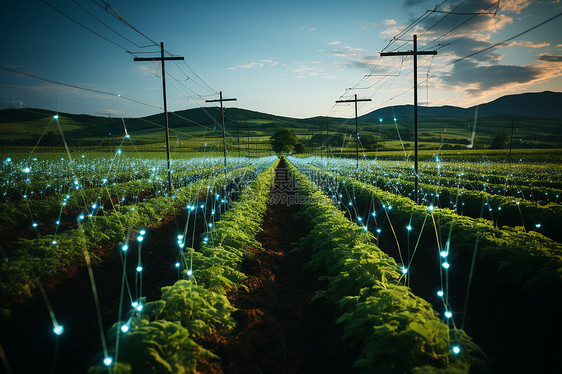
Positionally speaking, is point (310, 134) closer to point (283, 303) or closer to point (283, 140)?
point (283, 140)

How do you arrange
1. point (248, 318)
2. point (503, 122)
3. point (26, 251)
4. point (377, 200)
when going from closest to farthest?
point (248, 318) → point (26, 251) → point (377, 200) → point (503, 122)

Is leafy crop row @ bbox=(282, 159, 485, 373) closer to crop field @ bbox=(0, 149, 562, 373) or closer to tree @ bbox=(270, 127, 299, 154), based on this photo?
crop field @ bbox=(0, 149, 562, 373)

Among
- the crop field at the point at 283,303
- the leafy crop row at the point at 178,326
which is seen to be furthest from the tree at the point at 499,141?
the leafy crop row at the point at 178,326

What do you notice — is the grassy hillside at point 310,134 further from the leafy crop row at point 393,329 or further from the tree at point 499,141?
the leafy crop row at point 393,329

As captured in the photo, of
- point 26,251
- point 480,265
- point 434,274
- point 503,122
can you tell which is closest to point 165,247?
point 26,251

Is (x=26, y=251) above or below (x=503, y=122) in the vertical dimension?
below

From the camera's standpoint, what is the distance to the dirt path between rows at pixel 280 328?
3.84 meters

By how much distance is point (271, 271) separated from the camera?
6.97 metres

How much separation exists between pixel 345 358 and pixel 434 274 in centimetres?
415

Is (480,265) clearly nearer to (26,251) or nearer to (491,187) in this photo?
(26,251)

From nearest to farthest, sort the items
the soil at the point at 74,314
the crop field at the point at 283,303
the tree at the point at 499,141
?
the crop field at the point at 283,303 < the soil at the point at 74,314 < the tree at the point at 499,141

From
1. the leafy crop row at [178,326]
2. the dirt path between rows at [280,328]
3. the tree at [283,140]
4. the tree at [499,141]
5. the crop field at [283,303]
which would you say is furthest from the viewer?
the tree at [283,140]

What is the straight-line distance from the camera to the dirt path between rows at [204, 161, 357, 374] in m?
3.84

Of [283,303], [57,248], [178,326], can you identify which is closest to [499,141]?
[283,303]
